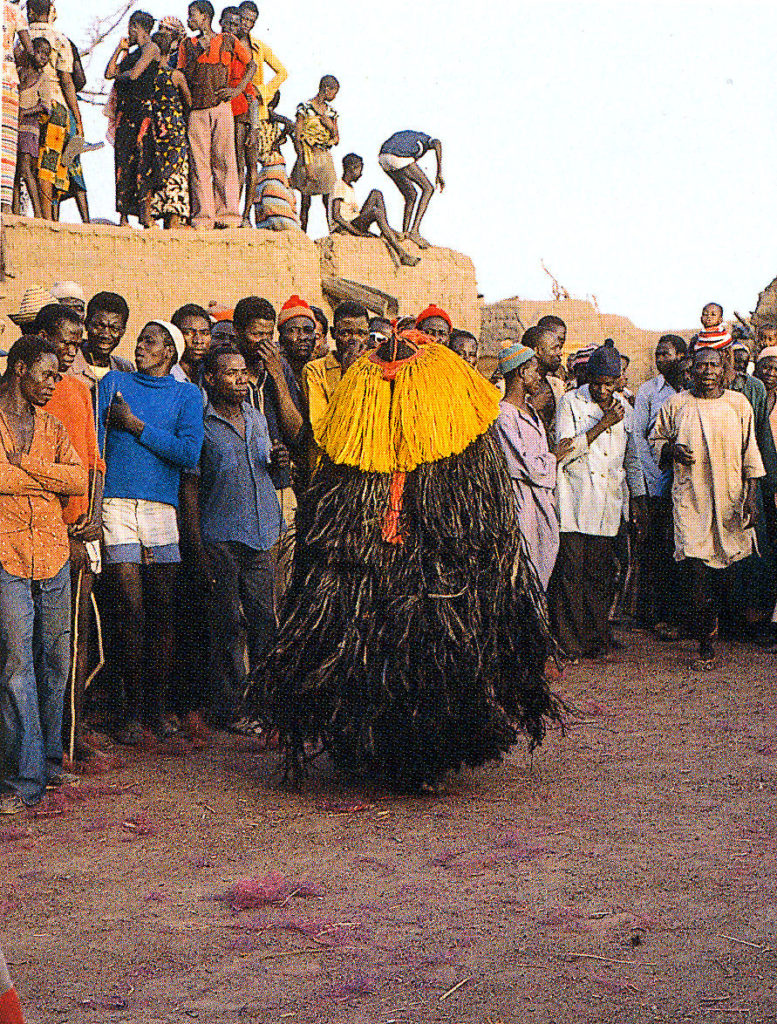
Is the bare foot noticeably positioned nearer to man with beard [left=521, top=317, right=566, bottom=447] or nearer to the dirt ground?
man with beard [left=521, top=317, right=566, bottom=447]

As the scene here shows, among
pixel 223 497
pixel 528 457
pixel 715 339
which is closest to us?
pixel 223 497

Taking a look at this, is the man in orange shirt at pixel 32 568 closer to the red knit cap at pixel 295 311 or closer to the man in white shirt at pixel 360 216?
the red knit cap at pixel 295 311

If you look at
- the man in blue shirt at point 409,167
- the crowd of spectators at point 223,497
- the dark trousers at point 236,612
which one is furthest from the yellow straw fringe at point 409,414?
the man in blue shirt at point 409,167

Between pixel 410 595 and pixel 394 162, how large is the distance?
30.2ft

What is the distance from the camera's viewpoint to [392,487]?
18.0 ft

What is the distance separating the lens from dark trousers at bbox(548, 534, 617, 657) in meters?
9.27

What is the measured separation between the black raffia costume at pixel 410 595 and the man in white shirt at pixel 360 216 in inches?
302

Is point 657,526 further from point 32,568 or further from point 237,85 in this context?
point 32,568

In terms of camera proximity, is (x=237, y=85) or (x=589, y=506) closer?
(x=589, y=506)

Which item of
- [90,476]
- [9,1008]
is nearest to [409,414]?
[90,476]

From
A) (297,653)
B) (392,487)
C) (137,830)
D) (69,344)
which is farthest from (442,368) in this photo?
(137,830)

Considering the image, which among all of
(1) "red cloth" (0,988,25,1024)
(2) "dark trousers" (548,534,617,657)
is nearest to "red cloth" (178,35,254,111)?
(2) "dark trousers" (548,534,617,657)

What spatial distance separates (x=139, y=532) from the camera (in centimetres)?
648

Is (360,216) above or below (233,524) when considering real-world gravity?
above
